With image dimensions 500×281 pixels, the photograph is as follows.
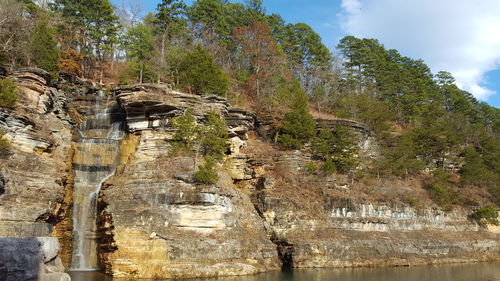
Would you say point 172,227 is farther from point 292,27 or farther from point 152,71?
point 292,27

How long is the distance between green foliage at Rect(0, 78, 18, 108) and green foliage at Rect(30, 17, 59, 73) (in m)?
10.8

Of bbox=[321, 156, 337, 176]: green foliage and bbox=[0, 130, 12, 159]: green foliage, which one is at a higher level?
bbox=[0, 130, 12, 159]: green foliage

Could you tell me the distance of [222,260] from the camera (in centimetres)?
2603

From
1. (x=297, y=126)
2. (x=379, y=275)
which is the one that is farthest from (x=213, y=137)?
(x=379, y=275)

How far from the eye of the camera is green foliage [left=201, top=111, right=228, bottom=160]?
110ft

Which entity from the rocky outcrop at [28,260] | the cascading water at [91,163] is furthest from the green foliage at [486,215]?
the rocky outcrop at [28,260]

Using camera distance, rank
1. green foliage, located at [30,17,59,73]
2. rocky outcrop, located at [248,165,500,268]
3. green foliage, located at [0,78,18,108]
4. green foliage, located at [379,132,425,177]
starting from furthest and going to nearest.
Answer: green foliage, located at [379,132,425,177]
green foliage, located at [30,17,59,73]
rocky outcrop, located at [248,165,500,268]
green foliage, located at [0,78,18,108]

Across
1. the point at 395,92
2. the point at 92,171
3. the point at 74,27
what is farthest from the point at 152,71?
the point at 395,92

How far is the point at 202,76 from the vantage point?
41094 millimetres

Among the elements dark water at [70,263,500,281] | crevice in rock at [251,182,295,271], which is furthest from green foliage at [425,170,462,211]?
crevice in rock at [251,182,295,271]

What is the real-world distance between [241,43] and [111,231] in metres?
37.4

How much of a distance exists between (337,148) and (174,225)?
21.1 metres

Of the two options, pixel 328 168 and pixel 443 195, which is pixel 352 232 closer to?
pixel 328 168

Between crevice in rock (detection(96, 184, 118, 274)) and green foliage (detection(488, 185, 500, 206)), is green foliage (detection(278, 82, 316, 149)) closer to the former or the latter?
crevice in rock (detection(96, 184, 118, 274))
